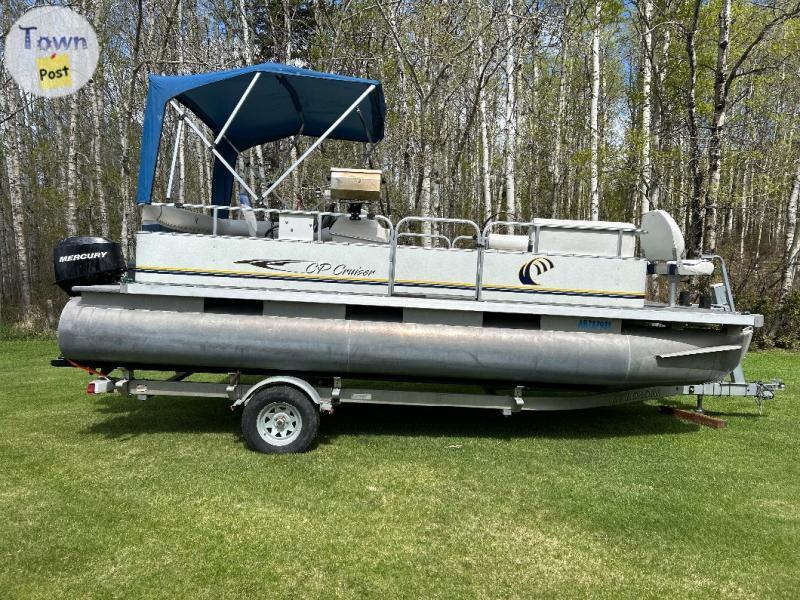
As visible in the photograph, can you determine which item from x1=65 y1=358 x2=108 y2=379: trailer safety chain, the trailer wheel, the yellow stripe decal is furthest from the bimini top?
the trailer wheel

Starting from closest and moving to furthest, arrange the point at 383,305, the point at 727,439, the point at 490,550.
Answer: the point at 490,550
the point at 383,305
the point at 727,439

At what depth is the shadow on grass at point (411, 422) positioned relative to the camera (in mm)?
5660

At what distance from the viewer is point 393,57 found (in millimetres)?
14039

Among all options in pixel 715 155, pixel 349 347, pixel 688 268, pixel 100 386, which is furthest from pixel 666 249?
pixel 715 155

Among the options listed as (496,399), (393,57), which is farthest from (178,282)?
(393,57)

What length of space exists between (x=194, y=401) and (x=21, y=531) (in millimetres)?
3328

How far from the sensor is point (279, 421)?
499 centimetres

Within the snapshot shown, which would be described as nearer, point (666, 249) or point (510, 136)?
point (666, 249)

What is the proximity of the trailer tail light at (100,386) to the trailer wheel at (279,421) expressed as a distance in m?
1.31

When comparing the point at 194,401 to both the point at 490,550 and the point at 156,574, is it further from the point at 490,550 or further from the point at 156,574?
the point at 490,550

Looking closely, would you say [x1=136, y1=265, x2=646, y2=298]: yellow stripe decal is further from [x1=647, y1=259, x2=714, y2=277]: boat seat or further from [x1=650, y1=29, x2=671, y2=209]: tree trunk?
[x1=650, y1=29, x2=671, y2=209]: tree trunk

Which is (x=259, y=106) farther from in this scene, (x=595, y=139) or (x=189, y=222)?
(x=595, y=139)

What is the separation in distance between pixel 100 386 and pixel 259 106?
3.54 meters

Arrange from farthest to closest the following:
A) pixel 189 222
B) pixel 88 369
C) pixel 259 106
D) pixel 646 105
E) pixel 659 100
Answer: pixel 659 100
pixel 646 105
pixel 259 106
pixel 189 222
pixel 88 369
